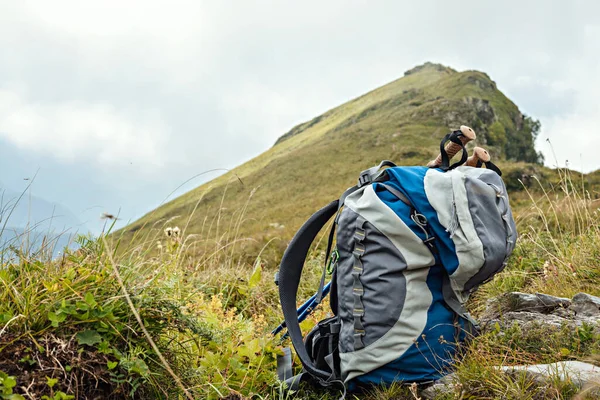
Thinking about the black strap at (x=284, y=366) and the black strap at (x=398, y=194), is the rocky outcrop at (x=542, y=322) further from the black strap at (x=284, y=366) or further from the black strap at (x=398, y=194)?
the black strap at (x=398, y=194)

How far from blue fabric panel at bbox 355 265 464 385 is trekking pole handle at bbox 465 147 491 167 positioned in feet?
2.88

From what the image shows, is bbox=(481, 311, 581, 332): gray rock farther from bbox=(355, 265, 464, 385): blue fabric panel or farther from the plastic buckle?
the plastic buckle

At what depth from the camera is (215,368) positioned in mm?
2320

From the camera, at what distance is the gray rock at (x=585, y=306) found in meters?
2.57

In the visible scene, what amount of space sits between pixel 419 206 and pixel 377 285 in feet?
1.55

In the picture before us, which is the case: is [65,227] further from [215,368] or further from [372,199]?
[372,199]

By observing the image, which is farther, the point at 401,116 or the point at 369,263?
the point at 401,116

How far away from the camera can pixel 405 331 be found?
2.33 metres

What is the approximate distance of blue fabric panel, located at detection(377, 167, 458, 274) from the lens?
7.54 ft

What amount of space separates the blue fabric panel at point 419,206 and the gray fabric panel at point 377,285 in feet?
0.59

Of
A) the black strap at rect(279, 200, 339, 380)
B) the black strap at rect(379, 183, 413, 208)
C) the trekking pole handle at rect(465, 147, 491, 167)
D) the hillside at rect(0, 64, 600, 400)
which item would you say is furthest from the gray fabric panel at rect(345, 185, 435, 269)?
the trekking pole handle at rect(465, 147, 491, 167)

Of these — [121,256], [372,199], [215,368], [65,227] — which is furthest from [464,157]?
[65,227]

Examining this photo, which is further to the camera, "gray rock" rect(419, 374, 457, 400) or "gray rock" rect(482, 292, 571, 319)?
"gray rock" rect(482, 292, 571, 319)

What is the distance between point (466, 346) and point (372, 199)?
97 cm
